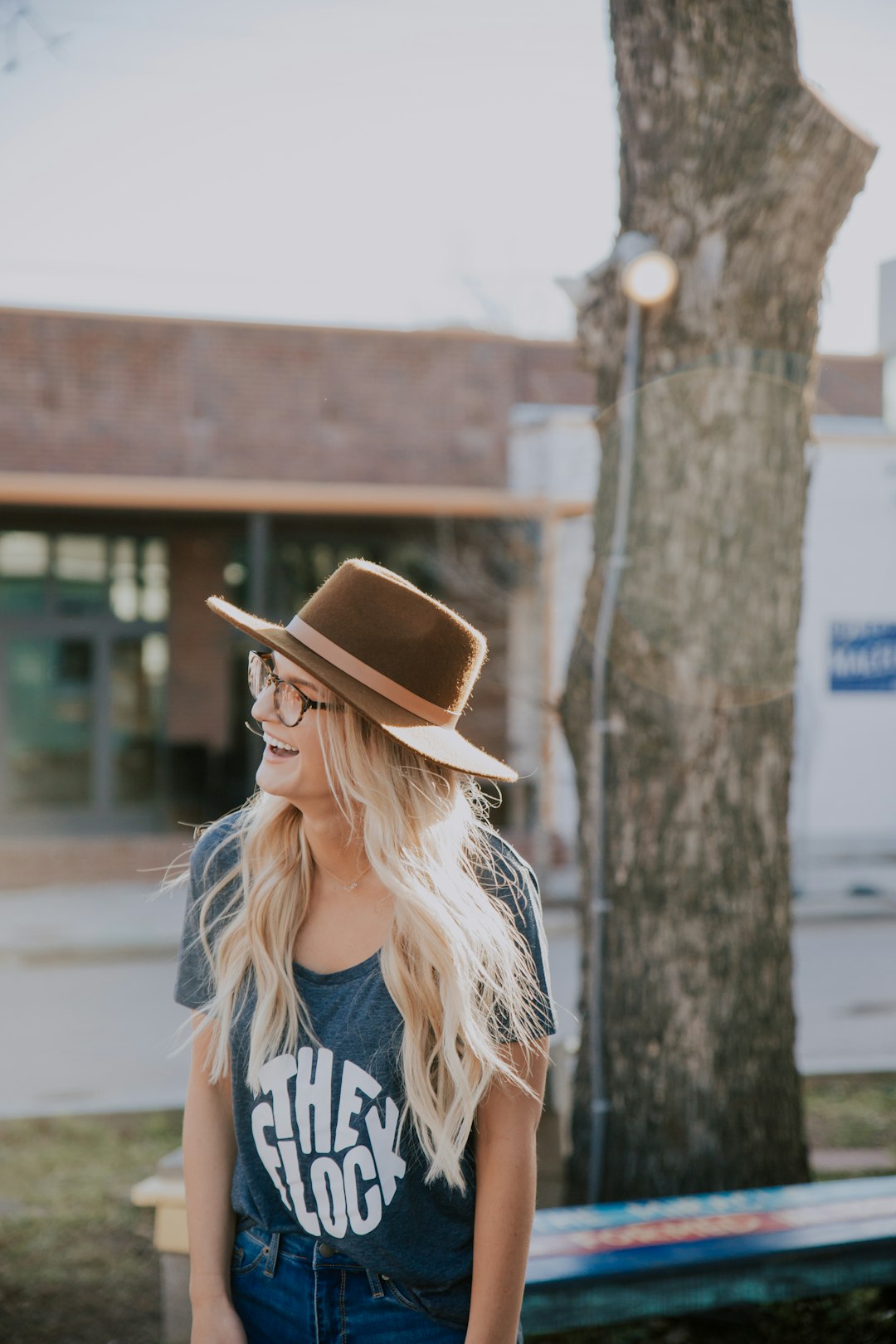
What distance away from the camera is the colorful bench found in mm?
2854

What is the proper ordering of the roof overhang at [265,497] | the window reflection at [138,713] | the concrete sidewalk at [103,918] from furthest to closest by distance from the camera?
the window reflection at [138,713] → the roof overhang at [265,497] → the concrete sidewalk at [103,918]

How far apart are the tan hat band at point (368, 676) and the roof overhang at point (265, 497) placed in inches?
456

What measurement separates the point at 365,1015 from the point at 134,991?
7.81m

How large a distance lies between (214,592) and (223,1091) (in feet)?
44.1

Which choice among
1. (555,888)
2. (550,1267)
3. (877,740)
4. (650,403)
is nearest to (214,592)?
(555,888)

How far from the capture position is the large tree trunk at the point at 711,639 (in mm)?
3701

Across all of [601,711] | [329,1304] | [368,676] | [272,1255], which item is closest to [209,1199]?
[272,1255]

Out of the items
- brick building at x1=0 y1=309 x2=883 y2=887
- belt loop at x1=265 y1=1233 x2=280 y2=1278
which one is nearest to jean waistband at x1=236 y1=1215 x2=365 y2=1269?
belt loop at x1=265 y1=1233 x2=280 y2=1278

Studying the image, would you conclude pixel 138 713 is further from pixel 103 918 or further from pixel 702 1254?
pixel 702 1254

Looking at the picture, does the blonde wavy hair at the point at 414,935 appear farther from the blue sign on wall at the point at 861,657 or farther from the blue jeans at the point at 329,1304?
the blue sign on wall at the point at 861,657

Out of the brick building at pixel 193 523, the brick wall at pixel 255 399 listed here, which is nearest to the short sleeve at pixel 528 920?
the brick building at pixel 193 523

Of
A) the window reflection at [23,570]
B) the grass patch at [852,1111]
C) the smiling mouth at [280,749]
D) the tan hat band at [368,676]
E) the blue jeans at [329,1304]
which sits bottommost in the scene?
the grass patch at [852,1111]

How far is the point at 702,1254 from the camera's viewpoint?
2979mm

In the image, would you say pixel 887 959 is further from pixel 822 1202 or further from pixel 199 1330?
pixel 199 1330
